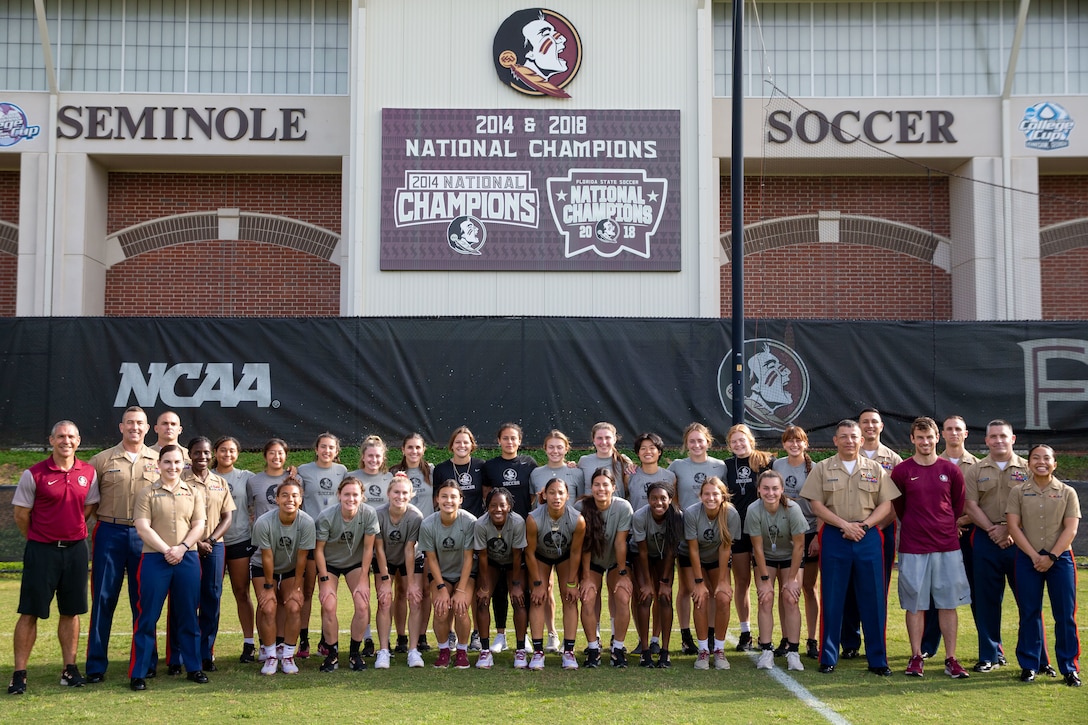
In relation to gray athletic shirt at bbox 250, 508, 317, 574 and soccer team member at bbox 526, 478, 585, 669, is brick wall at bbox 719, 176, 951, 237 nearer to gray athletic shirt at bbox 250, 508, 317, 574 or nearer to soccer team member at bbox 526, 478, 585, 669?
soccer team member at bbox 526, 478, 585, 669

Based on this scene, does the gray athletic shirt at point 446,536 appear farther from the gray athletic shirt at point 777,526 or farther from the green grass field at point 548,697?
the gray athletic shirt at point 777,526

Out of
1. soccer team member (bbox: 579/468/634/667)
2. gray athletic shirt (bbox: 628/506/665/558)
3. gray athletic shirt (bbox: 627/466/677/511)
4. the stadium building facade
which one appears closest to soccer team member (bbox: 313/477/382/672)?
soccer team member (bbox: 579/468/634/667)

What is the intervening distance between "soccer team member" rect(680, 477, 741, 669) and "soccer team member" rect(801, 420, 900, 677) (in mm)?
624

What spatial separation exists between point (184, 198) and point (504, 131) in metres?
6.23

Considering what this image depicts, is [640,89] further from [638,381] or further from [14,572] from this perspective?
[14,572]

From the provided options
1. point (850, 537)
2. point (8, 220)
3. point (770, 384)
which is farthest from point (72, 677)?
point (8, 220)

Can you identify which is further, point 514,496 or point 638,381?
point 638,381

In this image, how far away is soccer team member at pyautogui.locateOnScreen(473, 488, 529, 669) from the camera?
784 cm

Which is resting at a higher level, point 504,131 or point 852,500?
point 504,131

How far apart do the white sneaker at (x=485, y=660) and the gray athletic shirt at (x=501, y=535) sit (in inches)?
28.6

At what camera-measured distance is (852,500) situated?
7.68 meters

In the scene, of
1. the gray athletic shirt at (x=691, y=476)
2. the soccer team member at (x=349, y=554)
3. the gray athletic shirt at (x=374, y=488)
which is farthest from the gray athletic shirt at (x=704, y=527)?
the gray athletic shirt at (x=374, y=488)

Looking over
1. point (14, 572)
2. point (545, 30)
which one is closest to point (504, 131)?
point (545, 30)

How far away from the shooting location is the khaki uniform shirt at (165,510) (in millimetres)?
7148
